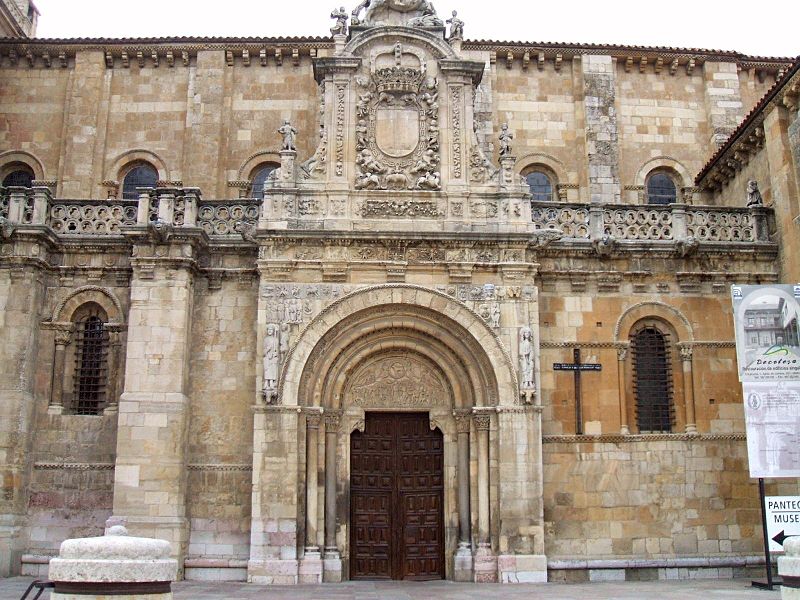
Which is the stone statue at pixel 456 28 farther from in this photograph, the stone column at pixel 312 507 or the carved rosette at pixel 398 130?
the stone column at pixel 312 507

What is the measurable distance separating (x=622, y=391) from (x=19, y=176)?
18.4 m

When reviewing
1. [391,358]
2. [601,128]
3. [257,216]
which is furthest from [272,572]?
[601,128]

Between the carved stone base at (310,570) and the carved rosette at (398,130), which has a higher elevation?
the carved rosette at (398,130)

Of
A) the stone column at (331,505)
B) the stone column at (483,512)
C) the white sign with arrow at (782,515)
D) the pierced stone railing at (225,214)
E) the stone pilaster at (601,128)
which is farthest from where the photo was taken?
the stone pilaster at (601,128)

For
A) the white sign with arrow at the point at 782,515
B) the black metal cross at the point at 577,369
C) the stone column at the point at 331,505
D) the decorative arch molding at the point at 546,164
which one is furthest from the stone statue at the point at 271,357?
the decorative arch molding at the point at 546,164

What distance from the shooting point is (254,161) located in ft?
84.7

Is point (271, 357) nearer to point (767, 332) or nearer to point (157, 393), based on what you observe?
point (157, 393)

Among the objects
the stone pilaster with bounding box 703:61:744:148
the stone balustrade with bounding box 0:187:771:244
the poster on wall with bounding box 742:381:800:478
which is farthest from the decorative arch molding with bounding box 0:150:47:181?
the poster on wall with bounding box 742:381:800:478

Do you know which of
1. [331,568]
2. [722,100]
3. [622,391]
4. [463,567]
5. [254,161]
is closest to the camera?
[331,568]

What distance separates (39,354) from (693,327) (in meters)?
14.9

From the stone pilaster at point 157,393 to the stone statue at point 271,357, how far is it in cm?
187

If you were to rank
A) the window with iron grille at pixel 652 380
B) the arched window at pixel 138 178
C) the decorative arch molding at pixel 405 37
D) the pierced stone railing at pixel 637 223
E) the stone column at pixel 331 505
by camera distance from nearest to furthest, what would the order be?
the stone column at pixel 331 505 → the window with iron grille at pixel 652 380 → the decorative arch molding at pixel 405 37 → the pierced stone railing at pixel 637 223 → the arched window at pixel 138 178

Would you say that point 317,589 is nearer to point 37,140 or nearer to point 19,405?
point 19,405

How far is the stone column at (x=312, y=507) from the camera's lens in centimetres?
1791
